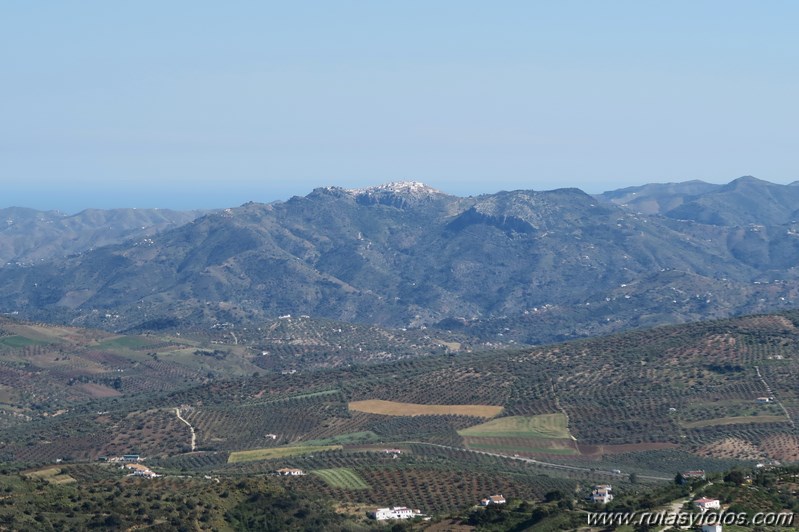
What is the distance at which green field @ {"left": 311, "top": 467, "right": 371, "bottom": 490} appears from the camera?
340 ft

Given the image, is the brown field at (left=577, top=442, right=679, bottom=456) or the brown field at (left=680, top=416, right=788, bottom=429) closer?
the brown field at (left=577, top=442, right=679, bottom=456)

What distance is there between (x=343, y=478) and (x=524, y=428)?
35.5 m

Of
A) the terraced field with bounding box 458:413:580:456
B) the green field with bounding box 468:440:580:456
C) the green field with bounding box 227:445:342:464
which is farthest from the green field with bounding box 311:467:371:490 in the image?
the terraced field with bounding box 458:413:580:456

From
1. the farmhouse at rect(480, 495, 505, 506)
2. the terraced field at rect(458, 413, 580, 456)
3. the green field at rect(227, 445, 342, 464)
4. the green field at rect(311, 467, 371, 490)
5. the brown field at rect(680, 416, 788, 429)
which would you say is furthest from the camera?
the brown field at rect(680, 416, 788, 429)

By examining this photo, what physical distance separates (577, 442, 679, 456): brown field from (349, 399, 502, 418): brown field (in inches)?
598

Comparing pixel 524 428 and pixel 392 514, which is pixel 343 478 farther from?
pixel 524 428

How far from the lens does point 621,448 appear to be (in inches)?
5143

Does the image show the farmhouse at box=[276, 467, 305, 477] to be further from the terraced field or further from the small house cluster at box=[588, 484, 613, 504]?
the terraced field

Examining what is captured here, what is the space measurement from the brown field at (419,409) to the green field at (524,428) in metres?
3.66

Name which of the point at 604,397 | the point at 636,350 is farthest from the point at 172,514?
the point at 636,350

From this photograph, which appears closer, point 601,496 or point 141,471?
point 601,496

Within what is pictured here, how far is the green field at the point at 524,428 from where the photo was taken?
135375 millimetres

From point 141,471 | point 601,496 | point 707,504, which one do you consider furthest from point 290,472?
point 707,504

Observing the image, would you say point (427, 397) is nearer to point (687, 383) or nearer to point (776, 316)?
point (687, 383)
